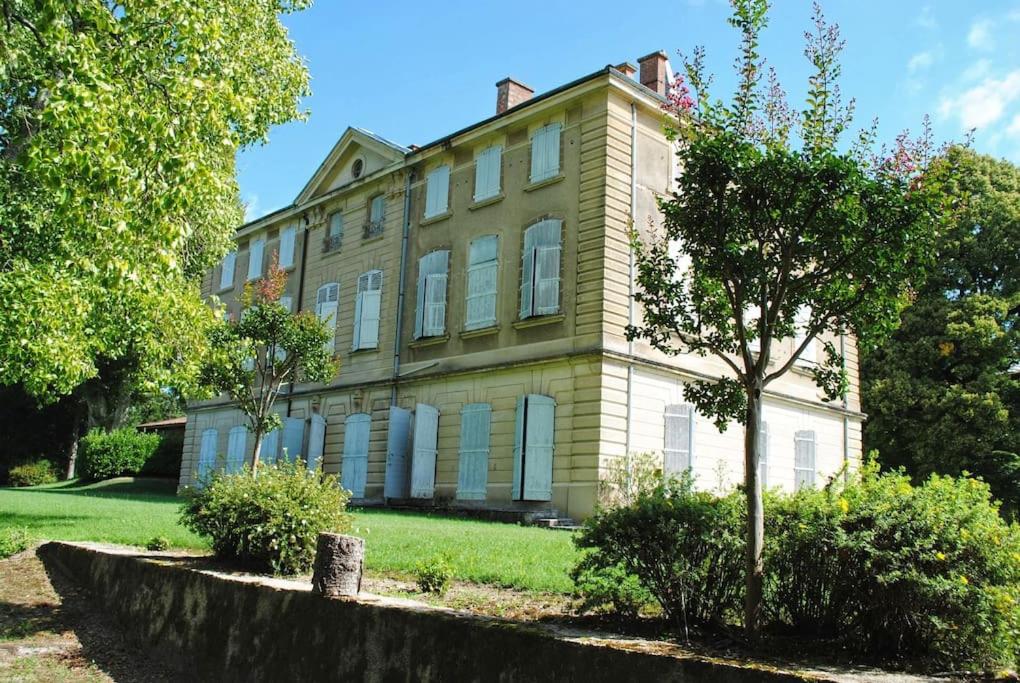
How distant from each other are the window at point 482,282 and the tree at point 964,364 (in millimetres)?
13441

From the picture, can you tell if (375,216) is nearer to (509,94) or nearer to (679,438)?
(509,94)

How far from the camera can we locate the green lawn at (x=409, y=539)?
7.57 metres

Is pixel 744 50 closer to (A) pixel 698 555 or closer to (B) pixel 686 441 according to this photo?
(A) pixel 698 555

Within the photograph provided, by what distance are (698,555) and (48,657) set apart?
Result: 6.00m

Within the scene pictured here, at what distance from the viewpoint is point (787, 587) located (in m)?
4.72

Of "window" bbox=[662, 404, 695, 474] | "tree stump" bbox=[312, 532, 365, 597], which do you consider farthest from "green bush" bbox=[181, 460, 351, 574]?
"window" bbox=[662, 404, 695, 474]

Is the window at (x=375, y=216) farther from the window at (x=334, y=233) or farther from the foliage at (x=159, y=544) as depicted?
the foliage at (x=159, y=544)

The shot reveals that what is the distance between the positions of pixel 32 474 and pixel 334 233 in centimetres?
2099

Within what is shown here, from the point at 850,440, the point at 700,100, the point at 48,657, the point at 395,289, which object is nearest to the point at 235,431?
the point at 395,289

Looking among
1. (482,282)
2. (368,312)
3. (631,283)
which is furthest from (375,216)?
(631,283)

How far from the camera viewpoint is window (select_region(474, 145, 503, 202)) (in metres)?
19.3

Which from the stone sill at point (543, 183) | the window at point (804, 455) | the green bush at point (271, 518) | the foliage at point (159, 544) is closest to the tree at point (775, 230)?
the green bush at point (271, 518)

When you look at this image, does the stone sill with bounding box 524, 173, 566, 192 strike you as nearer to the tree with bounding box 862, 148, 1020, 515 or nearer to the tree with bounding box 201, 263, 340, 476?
the tree with bounding box 201, 263, 340, 476

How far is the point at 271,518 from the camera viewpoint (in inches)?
295
